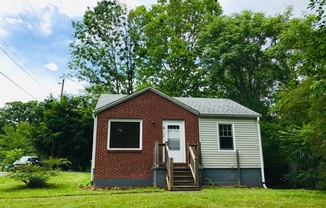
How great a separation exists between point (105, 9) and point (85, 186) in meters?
19.8

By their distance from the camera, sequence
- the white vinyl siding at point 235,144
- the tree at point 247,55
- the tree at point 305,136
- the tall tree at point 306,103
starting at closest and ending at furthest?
the tall tree at point 306,103 < the tree at point 305,136 < the white vinyl siding at point 235,144 < the tree at point 247,55

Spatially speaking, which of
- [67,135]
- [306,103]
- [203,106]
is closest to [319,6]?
[306,103]

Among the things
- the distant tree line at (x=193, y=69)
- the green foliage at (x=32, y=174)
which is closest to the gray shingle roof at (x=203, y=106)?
the distant tree line at (x=193, y=69)

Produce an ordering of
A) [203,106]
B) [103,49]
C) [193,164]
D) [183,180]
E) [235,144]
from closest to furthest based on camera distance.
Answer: [183,180] < [193,164] < [235,144] < [203,106] < [103,49]

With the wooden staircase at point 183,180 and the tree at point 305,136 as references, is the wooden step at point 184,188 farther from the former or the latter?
the tree at point 305,136

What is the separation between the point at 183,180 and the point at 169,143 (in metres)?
2.04

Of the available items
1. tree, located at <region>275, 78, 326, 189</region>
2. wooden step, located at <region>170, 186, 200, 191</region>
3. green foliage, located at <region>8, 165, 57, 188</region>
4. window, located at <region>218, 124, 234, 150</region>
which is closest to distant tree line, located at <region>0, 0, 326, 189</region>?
tree, located at <region>275, 78, 326, 189</region>

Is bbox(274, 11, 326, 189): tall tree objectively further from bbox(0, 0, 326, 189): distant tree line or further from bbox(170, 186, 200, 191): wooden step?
bbox(170, 186, 200, 191): wooden step

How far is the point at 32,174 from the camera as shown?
9906 millimetres

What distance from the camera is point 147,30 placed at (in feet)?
82.9

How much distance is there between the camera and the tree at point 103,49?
25.5 m

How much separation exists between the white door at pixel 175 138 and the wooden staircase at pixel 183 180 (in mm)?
804

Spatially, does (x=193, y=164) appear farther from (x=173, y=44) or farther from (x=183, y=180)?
(x=173, y=44)

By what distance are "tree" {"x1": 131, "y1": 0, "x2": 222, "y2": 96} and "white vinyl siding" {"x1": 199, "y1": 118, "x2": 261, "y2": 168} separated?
438 inches
